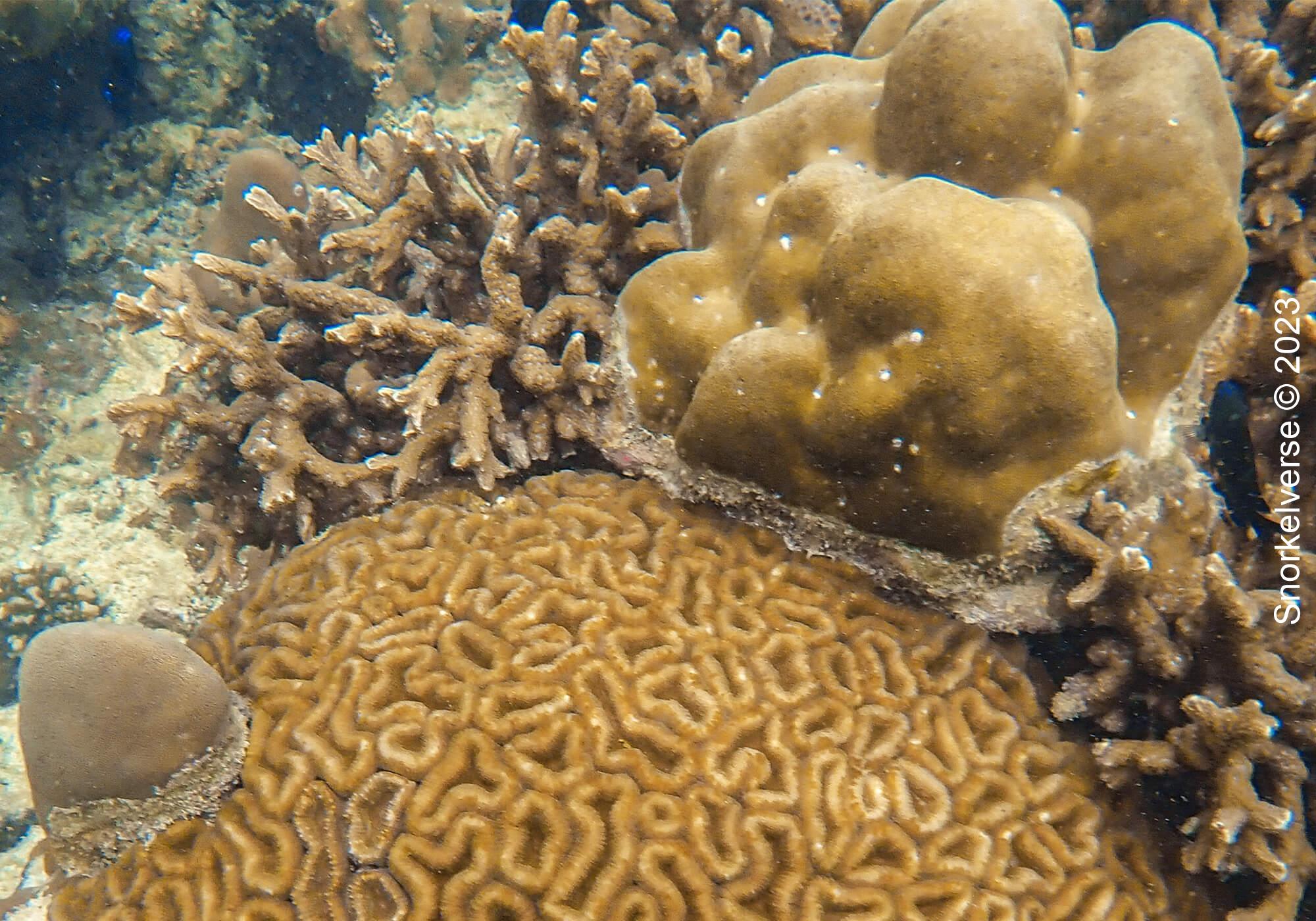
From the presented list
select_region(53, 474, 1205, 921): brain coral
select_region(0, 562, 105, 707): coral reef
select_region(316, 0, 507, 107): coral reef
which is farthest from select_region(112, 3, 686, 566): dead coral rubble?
select_region(316, 0, 507, 107): coral reef

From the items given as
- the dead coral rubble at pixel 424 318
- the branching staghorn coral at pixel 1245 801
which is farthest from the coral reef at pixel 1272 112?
the dead coral rubble at pixel 424 318

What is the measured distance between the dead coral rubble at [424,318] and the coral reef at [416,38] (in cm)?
352

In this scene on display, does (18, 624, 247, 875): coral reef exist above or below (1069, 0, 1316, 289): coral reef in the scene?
below

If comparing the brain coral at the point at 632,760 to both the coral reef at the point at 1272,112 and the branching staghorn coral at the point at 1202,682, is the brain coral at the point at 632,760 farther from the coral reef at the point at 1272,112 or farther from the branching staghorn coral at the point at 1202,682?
the coral reef at the point at 1272,112

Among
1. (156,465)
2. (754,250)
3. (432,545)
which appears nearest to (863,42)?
(754,250)

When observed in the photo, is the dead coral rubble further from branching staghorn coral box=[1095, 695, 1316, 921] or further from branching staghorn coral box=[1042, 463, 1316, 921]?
branching staghorn coral box=[1095, 695, 1316, 921]

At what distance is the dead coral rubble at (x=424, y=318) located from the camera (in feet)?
12.5

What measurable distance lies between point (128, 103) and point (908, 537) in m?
8.87

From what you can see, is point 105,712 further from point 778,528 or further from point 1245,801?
point 1245,801

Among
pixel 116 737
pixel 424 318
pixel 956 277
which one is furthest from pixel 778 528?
pixel 116 737

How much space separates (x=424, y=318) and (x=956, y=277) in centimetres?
258

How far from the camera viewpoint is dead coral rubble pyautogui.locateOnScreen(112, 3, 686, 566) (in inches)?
150

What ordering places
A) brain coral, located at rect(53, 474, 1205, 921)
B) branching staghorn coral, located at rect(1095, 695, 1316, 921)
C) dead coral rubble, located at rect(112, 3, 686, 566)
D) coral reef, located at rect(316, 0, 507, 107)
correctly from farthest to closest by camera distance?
coral reef, located at rect(316, 0, 507, 107)
dead coral rubble, located at rect(112, 3, 686, 566)
brain coral, located at rect(53, 474, 1205, 921)
branching staghorn coral, located at rect(1095, 695, 1316, 921)

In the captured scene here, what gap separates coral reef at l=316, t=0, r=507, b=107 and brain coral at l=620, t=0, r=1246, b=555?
209 inches
